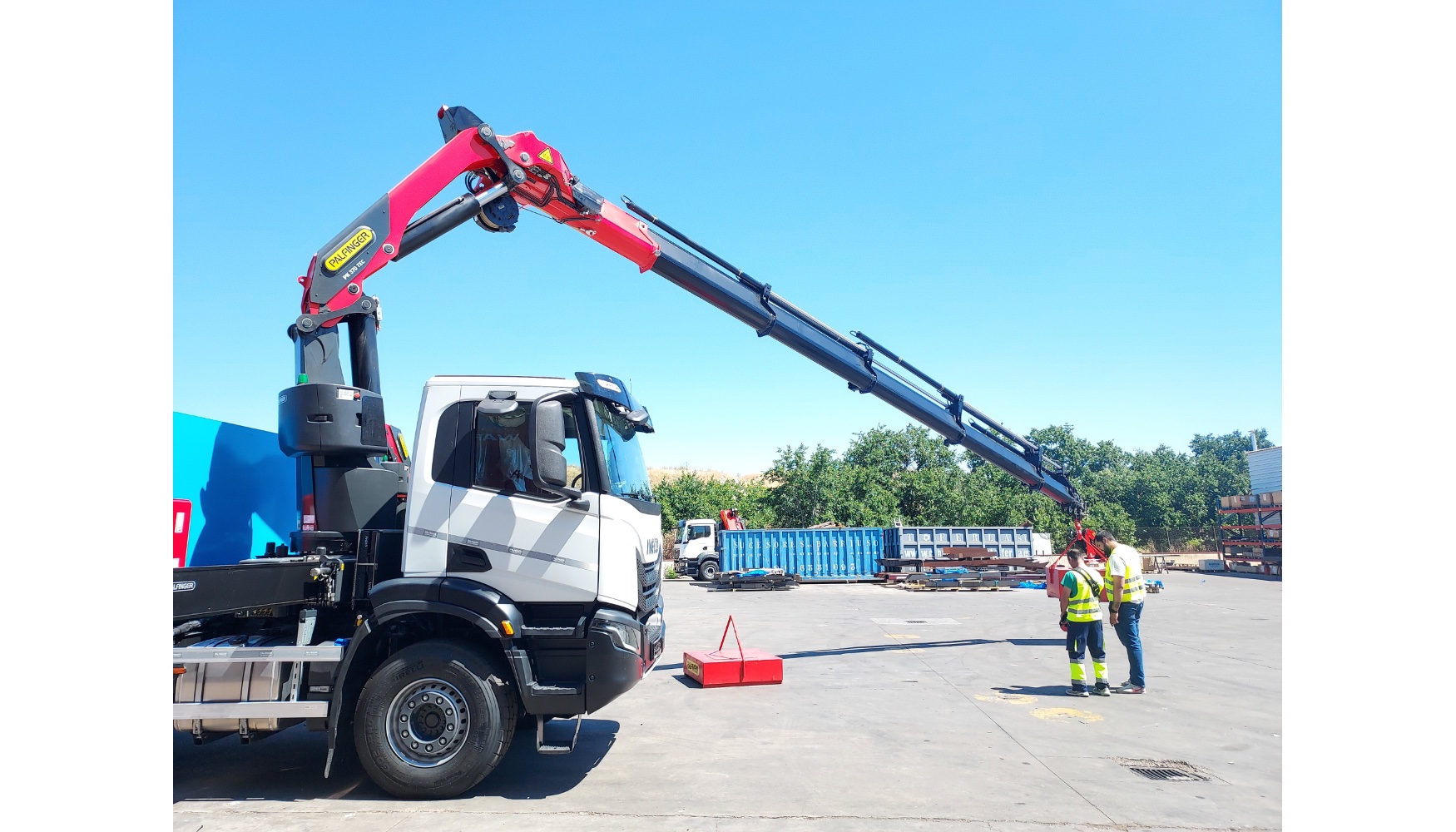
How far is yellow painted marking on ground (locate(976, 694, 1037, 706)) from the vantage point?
Result: 9086mm

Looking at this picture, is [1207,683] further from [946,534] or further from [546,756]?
[946,534]

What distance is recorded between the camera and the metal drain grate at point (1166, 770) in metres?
6.42

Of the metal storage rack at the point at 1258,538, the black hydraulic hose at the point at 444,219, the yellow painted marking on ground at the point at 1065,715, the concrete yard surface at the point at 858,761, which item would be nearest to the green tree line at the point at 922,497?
the metal storage rack at the point at 1258,538

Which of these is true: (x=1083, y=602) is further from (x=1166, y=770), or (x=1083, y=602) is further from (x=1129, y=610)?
(x=1166, y=770)

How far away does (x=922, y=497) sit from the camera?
39438mm

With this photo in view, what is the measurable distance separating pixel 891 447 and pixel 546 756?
121 feet

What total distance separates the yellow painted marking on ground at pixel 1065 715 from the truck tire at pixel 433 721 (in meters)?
5.53

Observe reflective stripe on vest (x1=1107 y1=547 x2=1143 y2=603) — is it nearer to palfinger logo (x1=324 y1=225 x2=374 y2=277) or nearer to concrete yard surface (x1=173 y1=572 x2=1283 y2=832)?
concrete yard surface (x1=173 y1=572 x2=1283 y2=832)

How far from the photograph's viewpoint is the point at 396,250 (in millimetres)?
7176

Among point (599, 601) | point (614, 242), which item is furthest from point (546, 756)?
point (614, 242)

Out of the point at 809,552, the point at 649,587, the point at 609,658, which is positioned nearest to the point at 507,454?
the point at 649,587

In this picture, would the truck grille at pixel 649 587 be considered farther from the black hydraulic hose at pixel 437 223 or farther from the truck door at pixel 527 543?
the black hydraulic hose at pixel 437 223

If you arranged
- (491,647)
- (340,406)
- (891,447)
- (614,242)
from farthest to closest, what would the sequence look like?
(891,447), (614,242), (340,406), (491,647)

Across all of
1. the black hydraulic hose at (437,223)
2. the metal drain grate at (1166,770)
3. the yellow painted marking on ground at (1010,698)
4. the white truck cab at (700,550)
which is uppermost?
the black hydraulic hose at (437,223)
